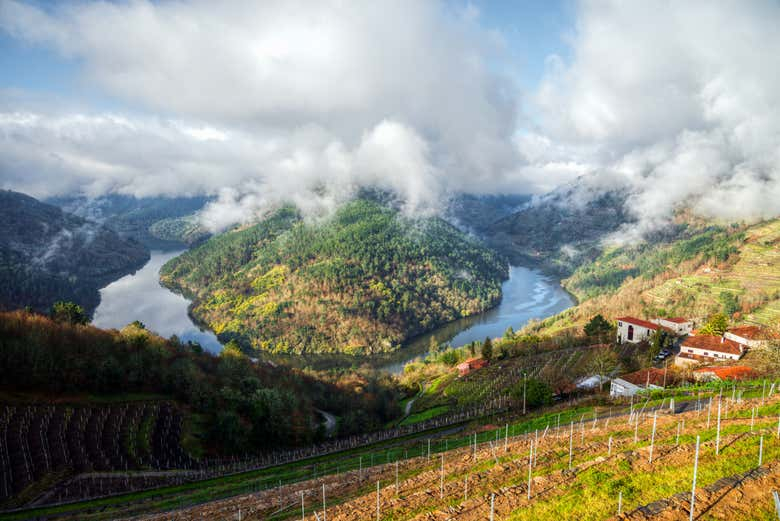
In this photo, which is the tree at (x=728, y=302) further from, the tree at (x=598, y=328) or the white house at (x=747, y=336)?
the white house at (x=747, y=336)

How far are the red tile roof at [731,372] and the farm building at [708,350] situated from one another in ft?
33.3

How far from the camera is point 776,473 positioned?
13164 mm

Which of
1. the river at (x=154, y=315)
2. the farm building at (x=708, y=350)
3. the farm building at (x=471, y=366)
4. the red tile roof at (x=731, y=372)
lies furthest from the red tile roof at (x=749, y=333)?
the river at (x=154, y=315)

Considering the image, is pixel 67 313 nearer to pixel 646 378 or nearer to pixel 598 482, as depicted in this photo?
pixel 598 482

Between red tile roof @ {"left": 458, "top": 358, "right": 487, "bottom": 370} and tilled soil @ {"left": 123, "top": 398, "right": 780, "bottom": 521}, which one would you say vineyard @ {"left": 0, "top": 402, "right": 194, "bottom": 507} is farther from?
red tile roof @ {"left": 458, "top": 358, "right": 487, "bottom": 370}

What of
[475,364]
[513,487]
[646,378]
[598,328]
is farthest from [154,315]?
[513,487]

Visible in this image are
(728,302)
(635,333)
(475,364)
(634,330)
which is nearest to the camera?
(635,333)

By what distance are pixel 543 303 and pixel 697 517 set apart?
192 meters

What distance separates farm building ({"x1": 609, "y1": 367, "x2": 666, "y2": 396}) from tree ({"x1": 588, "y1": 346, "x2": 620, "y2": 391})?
906 cm

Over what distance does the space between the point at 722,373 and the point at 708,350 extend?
67.9 ft

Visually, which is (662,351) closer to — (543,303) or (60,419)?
(60,419)

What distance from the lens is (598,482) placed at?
14.9 meters

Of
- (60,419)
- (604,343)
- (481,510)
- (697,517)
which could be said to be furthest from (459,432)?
(604,343)

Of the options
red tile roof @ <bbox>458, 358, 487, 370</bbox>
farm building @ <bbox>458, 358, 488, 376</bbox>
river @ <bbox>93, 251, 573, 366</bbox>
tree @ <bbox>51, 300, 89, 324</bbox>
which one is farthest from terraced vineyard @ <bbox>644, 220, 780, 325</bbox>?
tree @ <bbox>51, 300, 89, 324</bbox>
